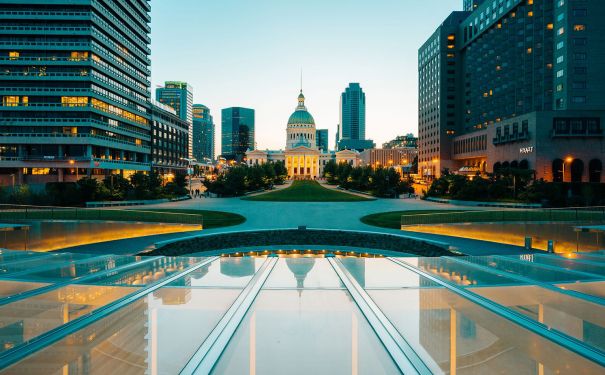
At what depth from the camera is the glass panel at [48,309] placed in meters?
4.73

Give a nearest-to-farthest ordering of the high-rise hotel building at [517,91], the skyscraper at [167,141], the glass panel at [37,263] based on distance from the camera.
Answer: the glass panel at [37,263] < the high-rise hotel building at [517,91] < the skyscraper at [167,141]

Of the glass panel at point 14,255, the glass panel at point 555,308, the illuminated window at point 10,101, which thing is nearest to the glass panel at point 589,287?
the glass panel at point 555,308

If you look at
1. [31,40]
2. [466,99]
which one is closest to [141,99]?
[31,40]

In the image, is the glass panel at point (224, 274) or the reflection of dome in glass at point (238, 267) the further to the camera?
the reflection of dome in glass at point (238, 267)

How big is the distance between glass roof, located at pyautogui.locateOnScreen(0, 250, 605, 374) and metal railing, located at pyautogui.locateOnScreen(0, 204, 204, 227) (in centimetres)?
1816

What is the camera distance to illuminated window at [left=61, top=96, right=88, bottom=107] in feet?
256

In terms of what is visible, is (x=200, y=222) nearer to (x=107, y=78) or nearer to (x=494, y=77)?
(x=107, y=78)

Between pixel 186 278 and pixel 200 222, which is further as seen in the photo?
pixel 200 222

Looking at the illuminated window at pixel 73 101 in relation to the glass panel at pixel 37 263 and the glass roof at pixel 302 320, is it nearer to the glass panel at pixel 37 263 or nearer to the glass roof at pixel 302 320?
the glass panel at pixel 37 263

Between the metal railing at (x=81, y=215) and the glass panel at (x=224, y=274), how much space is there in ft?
65.7

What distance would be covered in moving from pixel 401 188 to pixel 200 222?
47.7 m

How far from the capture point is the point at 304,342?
469 cm

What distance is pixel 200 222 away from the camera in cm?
3022

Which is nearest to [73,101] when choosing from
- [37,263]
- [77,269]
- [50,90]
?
[50,90]
